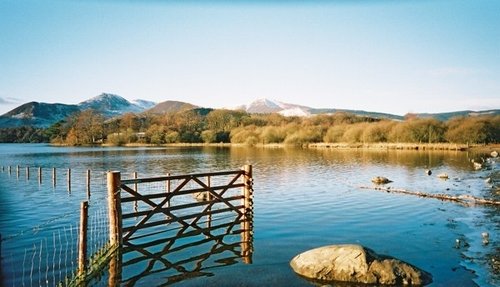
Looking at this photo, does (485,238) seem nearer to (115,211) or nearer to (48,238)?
(115,211)

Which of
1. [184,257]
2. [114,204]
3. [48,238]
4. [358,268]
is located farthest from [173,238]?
[358,268]

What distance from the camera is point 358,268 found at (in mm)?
12609

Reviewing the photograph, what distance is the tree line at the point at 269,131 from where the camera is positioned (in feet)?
320

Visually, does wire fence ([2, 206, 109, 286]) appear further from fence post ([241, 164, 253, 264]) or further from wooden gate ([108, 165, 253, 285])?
fence post ([241, 164, 253, 264])

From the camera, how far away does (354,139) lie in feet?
383

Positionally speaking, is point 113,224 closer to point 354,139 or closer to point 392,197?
point 392,197

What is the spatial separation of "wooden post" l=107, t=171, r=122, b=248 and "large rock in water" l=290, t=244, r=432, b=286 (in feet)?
23.5

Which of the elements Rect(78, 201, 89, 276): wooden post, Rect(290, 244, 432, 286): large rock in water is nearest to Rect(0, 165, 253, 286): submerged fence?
Rect(78, 201, 89, 276): wooden post

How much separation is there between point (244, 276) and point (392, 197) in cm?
2012

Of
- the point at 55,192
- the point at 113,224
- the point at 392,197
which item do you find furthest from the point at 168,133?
the point at 113,224

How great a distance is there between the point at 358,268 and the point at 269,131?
129m

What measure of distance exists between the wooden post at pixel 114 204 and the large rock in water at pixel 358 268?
7.18m

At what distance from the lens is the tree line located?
97438mm

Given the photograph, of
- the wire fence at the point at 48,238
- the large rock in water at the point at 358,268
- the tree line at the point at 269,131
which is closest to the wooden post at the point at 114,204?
the wire fence at the point at 48,238
